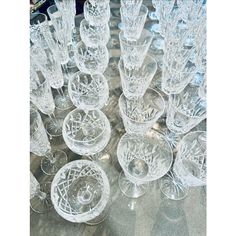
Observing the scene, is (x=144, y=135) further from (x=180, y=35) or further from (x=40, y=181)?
(x=180, y=35)

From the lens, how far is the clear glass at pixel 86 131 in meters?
0.66

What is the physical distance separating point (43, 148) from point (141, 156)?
26cm

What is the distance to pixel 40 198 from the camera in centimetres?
72

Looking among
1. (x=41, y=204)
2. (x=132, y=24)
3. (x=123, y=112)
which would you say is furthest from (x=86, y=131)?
(x=132, y=24)

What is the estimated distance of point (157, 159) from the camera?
71 centimetres

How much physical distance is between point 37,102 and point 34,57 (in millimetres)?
146

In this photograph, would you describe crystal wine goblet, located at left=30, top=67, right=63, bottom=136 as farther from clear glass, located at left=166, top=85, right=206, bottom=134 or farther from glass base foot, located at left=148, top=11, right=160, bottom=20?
glass base foot, located at left=148, top=11, right=160, bottom=20

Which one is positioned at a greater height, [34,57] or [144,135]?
[34,57]

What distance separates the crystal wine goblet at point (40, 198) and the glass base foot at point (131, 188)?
0.19 meters

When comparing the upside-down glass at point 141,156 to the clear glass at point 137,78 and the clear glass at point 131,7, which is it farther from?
the clear glass at point 131,7

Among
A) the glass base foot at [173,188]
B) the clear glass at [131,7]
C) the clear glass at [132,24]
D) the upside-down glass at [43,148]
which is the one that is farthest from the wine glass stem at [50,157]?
the clear glass at [131,7]

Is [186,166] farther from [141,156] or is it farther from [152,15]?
[152,15]

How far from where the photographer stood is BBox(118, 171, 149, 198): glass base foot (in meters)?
0.72

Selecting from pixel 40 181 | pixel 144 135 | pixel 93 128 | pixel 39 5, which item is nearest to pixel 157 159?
pixel 144 135
